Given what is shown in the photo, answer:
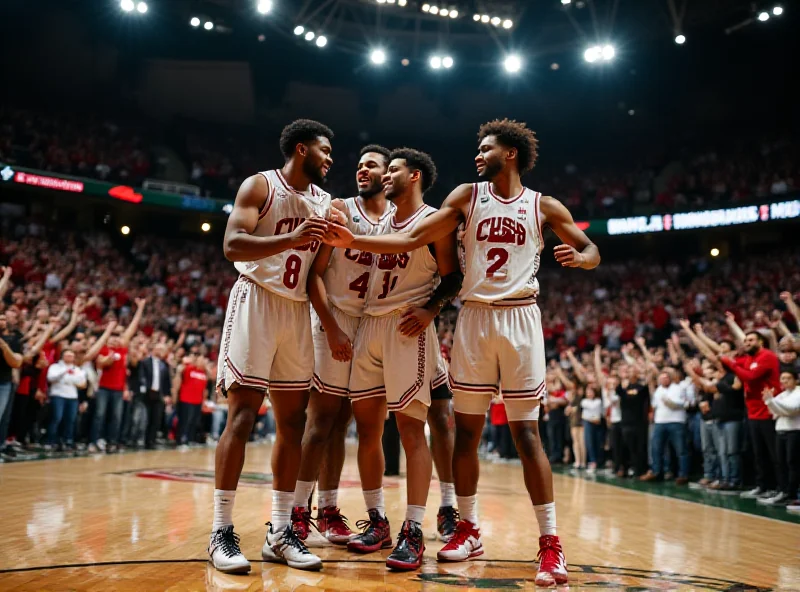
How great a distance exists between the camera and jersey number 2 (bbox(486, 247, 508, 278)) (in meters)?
4.04

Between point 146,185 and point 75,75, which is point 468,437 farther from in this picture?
point 75,75

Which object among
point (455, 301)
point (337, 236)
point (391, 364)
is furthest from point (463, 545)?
point (455, 301)

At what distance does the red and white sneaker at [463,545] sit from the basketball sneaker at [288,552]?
0.72 metres

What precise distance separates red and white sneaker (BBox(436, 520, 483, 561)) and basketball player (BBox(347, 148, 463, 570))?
0.16 metres

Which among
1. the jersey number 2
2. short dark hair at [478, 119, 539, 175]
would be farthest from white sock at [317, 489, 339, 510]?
short dark hair at [478, 119, 539, 175]

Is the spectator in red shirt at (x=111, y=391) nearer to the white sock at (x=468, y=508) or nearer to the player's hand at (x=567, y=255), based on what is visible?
the white sock at (x=468, y=508)

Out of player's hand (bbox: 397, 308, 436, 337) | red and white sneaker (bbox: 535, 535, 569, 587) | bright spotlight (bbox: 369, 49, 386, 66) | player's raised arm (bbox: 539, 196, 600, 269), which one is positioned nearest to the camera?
red and white sneaker (bbox: 535, 535, 569, 587)

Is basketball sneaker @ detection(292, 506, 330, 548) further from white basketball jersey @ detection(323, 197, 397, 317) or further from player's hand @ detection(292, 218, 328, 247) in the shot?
player's hand @ detection(292, 218, 328, 247)

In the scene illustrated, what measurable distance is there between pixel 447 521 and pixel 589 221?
18.7 m

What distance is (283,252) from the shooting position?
3902mm

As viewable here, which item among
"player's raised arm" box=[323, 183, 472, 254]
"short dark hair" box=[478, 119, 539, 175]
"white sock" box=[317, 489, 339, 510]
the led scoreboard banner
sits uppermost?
the led scoreboard banner

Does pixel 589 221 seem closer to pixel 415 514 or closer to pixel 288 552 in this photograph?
pixel 415 514

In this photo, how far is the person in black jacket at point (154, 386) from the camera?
40.7 feet

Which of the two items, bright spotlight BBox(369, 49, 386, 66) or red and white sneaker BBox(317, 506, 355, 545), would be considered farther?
bright spotlight BBox(369, 49, 386, 66)
